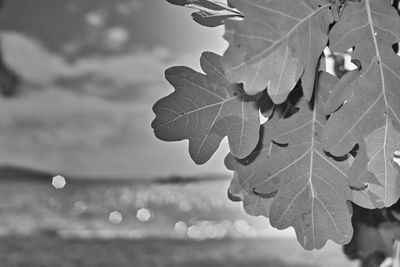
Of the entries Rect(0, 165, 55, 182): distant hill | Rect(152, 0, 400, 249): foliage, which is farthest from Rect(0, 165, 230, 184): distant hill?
Rect(152, 0, 400, 249): foliage

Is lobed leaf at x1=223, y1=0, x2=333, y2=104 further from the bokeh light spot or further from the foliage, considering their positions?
the bokeh light spot

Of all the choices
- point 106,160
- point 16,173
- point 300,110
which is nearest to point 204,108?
point 300,110

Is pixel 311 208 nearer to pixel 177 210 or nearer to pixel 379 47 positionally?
pixel 379 47

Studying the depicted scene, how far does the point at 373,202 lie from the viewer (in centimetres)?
37

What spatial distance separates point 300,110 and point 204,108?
7 centimetres

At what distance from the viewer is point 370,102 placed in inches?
13.9

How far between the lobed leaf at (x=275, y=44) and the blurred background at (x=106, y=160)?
206 cm

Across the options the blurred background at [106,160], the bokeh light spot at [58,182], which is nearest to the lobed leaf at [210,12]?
the blurred background at [106,160]

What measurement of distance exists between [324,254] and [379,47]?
7.07 ft

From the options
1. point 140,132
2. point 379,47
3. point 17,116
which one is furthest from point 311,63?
point 17,116

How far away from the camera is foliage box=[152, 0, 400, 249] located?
12.8 inches

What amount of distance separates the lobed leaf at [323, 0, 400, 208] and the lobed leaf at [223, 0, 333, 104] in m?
0.03

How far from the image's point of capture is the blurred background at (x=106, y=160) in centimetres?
241

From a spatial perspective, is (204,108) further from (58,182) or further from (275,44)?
(58,182)
